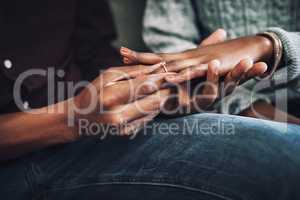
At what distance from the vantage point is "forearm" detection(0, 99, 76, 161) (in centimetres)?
66

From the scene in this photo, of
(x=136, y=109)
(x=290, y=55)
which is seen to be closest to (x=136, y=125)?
(x=136, y=109)

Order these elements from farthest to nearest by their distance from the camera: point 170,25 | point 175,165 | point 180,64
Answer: point 170,25 < point 180,64 < point 175,165

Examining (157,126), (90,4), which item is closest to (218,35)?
(157,126)

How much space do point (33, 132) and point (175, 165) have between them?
0.24m

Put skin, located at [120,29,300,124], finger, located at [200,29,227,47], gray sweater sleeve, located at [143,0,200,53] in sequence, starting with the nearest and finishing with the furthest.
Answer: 1. skin, located at [120,29,300,124]
2. finger, located at [200,29,227,47]
3. gray sweater sleeve, located at [143,0,200,53]

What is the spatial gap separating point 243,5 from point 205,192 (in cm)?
51

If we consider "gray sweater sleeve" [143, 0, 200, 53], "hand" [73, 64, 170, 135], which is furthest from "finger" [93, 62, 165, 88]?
"gray sweater sleeve" [143, 0, 200, 53]

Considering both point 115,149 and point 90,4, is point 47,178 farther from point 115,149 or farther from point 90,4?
point 90,4

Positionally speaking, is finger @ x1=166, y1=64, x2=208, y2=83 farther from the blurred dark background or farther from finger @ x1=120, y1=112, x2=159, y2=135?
the blurred dark background

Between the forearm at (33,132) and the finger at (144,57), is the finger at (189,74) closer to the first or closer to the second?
the finger at (144,57)

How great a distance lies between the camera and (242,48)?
0.71m

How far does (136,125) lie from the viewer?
66 cm

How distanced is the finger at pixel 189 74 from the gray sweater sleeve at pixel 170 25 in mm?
320

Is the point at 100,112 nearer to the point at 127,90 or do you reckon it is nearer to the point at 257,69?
the point at 127,90
